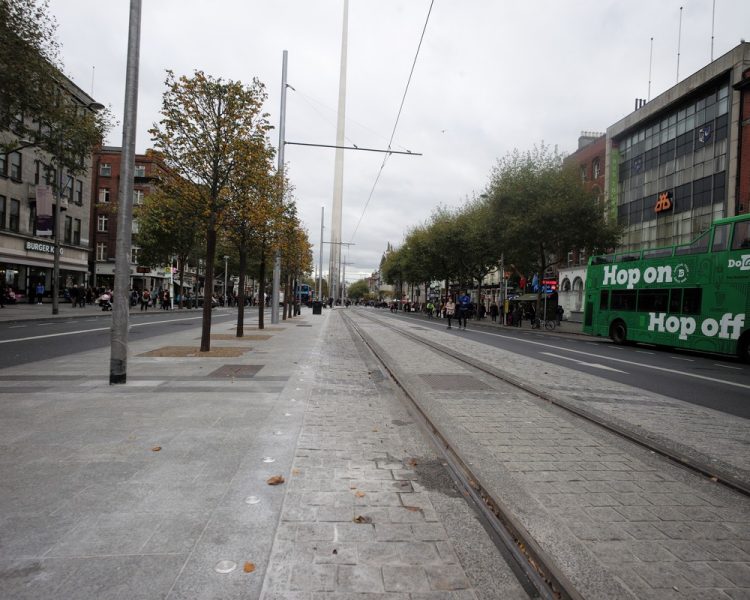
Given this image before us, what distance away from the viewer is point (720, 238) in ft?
51.0

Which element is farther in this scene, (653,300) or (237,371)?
(653,300)

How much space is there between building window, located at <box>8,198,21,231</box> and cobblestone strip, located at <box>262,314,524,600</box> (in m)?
39.8

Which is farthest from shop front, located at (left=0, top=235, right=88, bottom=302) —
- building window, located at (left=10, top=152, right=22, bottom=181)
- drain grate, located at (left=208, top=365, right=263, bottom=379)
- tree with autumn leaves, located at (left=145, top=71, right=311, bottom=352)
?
drain grate, located at (left=208, top=365, right=263, bottom=379)

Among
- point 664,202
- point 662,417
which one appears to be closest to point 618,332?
point 662,417

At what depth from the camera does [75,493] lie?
3.31m

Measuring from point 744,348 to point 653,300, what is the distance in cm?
383

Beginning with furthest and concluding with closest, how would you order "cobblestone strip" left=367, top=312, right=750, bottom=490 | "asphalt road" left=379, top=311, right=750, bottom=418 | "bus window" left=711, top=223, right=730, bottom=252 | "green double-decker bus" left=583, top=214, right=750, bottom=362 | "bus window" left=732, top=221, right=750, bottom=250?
"bus window" left=711, top=223, right=730, bottom=252 < "green double-decker bus" left=583, top=214, right=750, bottom=362 < "bus window" left=732, top=221, right=750, bottom=250 < "asphalt road" left=379, top=311, right=750, bottom=418 < "cobblestone strip" left=367, top=312, right=750, bottom=490

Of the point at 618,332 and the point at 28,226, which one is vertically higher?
the point at 28,226

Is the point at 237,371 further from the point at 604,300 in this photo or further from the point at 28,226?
the point at 28,226

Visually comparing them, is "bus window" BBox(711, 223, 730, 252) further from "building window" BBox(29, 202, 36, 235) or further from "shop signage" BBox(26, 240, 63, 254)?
"building window" BBox(29, 202, 36, 235)

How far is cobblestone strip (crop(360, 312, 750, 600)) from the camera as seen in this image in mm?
2508

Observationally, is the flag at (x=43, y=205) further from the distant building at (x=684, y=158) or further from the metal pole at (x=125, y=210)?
the distant building at (x=684, y=158)

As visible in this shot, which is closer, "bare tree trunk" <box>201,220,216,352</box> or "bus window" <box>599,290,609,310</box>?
"bare tree trunk" <box>201,220,216,352</box>

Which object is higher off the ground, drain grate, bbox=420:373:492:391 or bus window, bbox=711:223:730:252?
bus window, bbox=711:223:730:252
